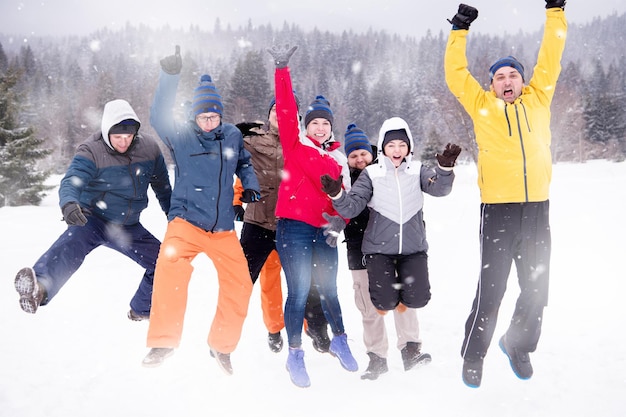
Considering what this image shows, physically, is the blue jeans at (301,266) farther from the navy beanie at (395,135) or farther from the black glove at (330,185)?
the navy beanie at (395,135)

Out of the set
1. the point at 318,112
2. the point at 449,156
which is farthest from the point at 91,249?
the point at 449,156

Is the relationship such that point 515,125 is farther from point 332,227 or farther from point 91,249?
point 91,249

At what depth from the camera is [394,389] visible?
364 centimetres

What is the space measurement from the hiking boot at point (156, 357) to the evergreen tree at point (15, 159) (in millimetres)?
20428

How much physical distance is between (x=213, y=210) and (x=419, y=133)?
221 ft

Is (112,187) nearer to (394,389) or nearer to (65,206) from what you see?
(65,206)

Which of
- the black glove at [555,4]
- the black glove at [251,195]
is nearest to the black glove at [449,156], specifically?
the black glove at [555,4]

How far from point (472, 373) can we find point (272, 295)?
2.15 m

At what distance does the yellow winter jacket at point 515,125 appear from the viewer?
11.6 ft

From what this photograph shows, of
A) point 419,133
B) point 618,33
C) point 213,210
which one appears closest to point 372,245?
point 213,210

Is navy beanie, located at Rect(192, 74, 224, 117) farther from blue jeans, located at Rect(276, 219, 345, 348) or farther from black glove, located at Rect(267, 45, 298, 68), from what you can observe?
blue jeans, located at Rect(276, 219, 345, 348)

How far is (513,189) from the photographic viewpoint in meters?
A: 3.54

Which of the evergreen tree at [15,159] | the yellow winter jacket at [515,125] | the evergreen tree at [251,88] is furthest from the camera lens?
the evergreen tree at [251,88]

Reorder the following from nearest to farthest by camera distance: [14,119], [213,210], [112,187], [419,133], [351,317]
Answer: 1. [213,210]
2. [112,187]
3. [351,317]
4. [14,119]
5. [419,133]
